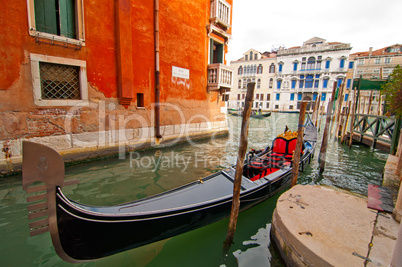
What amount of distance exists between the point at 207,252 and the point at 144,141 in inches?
187

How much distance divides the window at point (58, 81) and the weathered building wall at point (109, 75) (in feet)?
0.16

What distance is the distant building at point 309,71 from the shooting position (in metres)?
26.5

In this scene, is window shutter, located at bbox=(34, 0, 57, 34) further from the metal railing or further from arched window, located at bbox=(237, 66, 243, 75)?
arched window, located at bbox=(237, 66, 243, 75)

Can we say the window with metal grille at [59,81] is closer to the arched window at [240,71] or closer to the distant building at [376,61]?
the arched window at [240,71]

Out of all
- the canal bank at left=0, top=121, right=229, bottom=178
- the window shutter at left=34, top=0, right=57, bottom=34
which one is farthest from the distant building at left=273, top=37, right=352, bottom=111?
the window shutter at left=34, top=0, right=57, bottom=34

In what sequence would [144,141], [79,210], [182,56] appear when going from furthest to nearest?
[182,56] < [144,141] < [79,210]

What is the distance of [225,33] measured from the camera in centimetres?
945

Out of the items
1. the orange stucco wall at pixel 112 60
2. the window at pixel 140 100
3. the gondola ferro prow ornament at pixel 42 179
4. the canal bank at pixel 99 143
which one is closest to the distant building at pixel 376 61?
the orange stucco wall at pixel 112 60

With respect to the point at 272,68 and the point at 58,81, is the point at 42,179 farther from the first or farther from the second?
the point at 272,68

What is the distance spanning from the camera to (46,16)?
174 inches

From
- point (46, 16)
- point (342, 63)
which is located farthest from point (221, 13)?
point (342, 63)

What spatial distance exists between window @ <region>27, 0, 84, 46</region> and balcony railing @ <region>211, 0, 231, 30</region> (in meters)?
5.41

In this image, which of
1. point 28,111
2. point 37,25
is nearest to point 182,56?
point 37,25

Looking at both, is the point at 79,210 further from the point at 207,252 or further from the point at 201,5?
the point at 201,5
